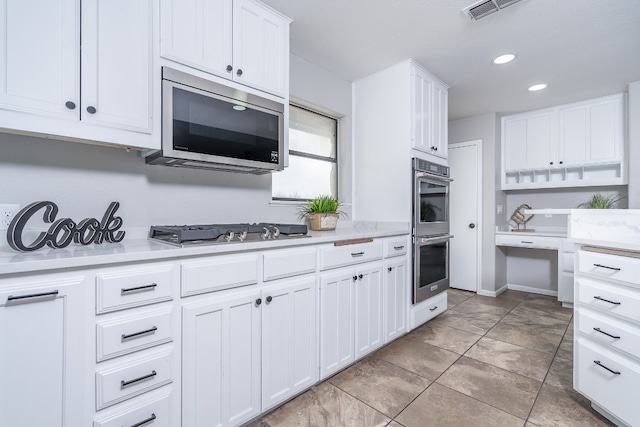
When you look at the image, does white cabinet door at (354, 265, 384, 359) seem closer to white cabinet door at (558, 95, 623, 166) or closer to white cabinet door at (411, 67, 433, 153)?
white cabinet door at (411, 67, 433, 153)

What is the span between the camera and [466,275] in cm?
441

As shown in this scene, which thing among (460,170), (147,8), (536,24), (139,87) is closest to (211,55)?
(147,8)

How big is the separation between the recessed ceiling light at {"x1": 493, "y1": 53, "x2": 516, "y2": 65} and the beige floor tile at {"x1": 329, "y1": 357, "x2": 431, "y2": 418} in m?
2.74

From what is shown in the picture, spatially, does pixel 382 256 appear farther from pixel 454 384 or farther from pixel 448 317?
Result: pixel 448 317

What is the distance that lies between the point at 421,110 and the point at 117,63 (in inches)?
95.2

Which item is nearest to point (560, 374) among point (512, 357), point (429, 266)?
point (512, 357)


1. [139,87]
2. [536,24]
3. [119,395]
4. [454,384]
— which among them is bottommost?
[454,384]

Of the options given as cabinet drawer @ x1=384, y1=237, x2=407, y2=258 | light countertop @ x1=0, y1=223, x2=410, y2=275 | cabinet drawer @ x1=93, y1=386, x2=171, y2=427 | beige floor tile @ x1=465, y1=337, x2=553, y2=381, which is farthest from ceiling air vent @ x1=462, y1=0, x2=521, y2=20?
cabinet drawer @ x1=93, y1=386, x2=171, y2=427

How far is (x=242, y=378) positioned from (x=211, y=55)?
1737 millimetres

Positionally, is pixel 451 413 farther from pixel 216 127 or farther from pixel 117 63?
pixel 117 63

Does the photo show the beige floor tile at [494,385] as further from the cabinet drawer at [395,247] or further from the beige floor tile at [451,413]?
the cabinet drawer at [395,247]

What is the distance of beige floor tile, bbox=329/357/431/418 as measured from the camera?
181 centimetres

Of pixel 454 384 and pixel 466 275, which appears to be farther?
pixel 466 275

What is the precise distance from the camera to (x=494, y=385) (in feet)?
6.59
